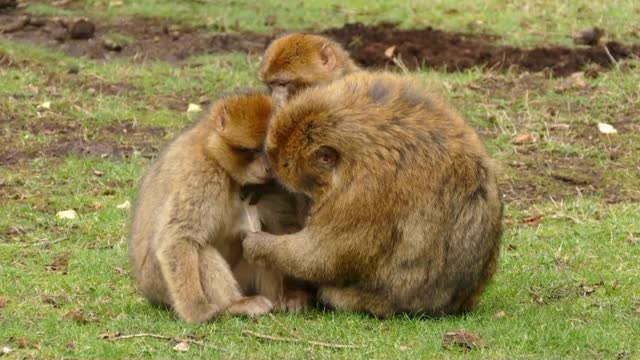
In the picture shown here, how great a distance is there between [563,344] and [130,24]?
10.4 metres

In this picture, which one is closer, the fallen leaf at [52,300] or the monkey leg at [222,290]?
the monkey leg at [222,290]

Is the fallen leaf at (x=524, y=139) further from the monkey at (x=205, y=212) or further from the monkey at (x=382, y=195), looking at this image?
the monkey at (x=205, y=212)

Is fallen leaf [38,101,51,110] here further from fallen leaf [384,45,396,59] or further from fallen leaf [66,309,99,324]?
fallen leaf [66,309,99,324]

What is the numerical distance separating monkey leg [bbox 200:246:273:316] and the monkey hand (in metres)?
0.15

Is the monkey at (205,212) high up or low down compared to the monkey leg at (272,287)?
up

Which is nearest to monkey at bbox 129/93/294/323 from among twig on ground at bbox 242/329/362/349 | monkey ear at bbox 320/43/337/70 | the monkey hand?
the monkey hand

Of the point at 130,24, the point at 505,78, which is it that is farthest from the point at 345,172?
the point at 130,24

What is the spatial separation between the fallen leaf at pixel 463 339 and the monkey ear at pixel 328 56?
263 cm

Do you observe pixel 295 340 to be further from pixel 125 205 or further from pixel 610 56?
pixel 610 56

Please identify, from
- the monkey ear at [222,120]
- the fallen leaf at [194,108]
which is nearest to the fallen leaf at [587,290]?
the monkey ear at [222,120]

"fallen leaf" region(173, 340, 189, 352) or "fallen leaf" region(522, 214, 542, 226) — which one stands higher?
"fallen leaf" region(173, 340, 189, 352)

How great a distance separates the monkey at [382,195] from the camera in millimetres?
6746

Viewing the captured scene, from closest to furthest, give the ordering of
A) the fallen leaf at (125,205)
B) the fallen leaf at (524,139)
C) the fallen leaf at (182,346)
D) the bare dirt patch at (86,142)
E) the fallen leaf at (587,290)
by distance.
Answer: the fallen leaf at (182,346), the fallen leaf at (587,290), the fallen leaf at (125,205), the bare dirt patch at (86,142), the fallen leaf at (524,139)

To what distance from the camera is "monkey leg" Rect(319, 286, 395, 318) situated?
7.09 m
